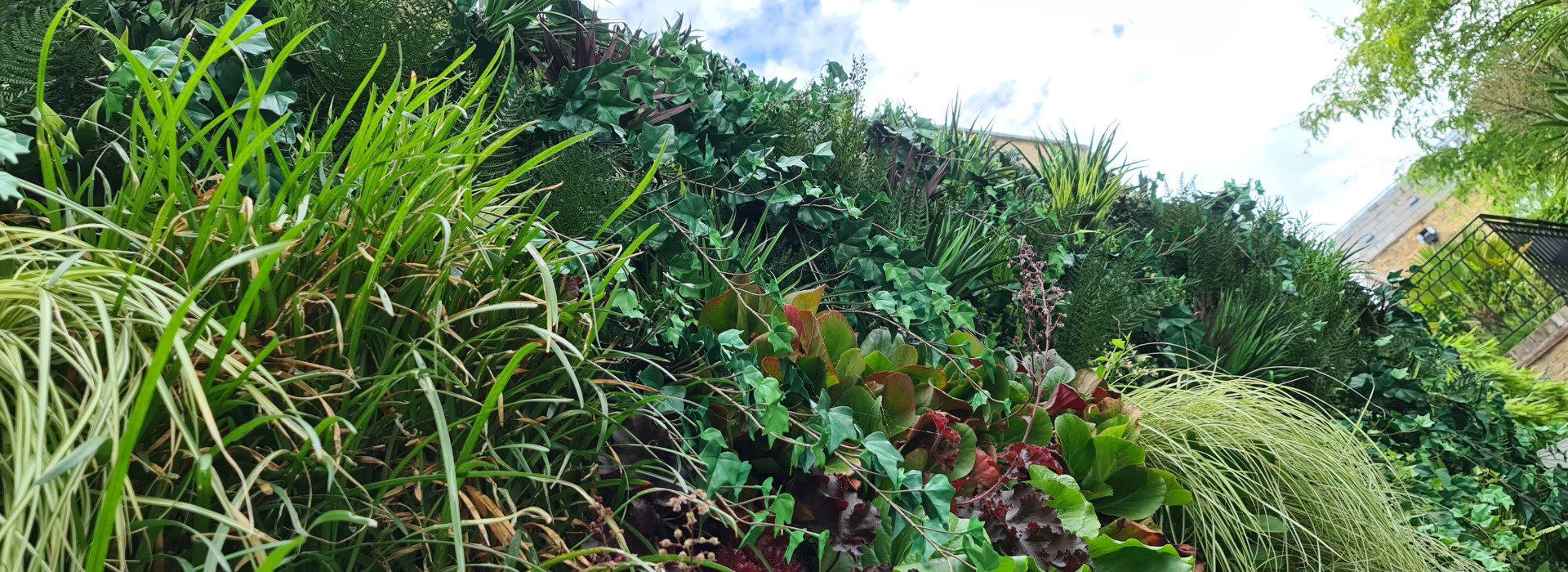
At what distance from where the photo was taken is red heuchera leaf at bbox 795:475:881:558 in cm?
168

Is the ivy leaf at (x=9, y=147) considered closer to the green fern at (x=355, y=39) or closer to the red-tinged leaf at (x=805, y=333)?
the green fern at (x=355, y=39)

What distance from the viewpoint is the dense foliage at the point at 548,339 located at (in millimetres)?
1131

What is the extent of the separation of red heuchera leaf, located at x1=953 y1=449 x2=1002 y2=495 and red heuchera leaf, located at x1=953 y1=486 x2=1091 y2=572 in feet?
0.12

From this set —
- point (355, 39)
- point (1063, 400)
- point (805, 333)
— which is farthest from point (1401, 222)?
point (355, 39)

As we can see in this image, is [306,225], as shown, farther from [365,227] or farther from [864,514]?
[864,514]

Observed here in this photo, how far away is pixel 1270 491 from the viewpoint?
265 cm

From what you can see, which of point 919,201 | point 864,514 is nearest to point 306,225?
point 864,514

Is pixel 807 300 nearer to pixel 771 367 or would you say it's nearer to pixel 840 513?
pixel 771 367

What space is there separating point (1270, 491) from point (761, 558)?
6.11ft

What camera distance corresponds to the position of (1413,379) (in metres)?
4.34

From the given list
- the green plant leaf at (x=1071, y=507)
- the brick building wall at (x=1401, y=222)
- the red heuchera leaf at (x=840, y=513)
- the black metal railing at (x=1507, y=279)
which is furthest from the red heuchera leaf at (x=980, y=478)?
the brick building wall at (x=1401, y=222)

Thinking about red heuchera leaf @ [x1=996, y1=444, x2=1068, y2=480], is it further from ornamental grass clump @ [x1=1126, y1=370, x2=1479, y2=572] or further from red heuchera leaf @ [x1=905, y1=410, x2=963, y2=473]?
ornamental grass clump @ [x1=1126, y1=370, x2=1479, y2=572]

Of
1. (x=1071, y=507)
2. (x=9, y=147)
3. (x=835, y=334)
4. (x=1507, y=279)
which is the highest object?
(x=9, y=147)

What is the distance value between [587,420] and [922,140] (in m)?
2.58
